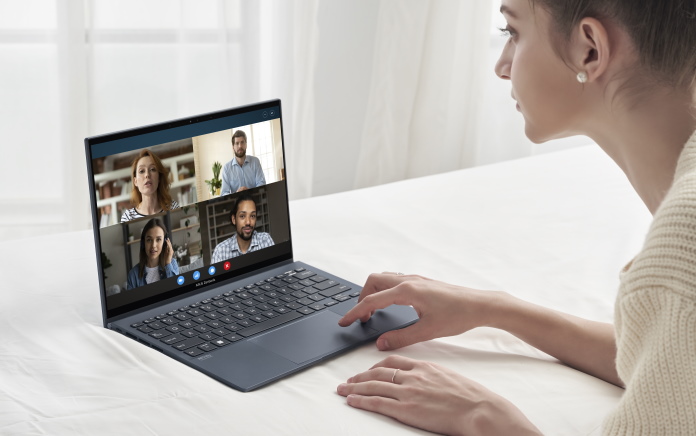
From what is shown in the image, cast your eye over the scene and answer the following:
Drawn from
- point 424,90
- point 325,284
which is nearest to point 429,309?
point 325,284

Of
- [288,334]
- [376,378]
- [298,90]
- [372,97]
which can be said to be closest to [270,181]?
[288,334]

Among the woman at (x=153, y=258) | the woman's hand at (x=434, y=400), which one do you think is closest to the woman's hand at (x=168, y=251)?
the woman at (x=153, y=258)

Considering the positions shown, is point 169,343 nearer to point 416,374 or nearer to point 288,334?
point 288,334

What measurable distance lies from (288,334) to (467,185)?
0.75m

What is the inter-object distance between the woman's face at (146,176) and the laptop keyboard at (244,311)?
17 centimetres

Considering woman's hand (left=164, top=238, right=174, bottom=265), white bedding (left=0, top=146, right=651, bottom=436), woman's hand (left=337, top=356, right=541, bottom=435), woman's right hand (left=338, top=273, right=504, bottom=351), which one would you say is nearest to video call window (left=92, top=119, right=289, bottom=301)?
woman's hand (left=164, top=238, right=174, bottom=265)

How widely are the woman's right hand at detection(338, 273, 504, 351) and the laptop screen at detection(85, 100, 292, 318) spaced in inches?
8.7

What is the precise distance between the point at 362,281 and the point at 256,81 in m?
1.11

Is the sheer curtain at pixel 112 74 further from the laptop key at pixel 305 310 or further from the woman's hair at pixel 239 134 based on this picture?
the laptop key at pixel 305 310

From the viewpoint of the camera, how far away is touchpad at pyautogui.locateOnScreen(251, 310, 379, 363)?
1061mm

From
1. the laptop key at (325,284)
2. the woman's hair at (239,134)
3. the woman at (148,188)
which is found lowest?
the laptop key at (325,284)

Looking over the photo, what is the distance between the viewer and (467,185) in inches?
68.7

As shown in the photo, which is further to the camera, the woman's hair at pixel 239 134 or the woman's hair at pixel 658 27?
the woman's hair at pixel 239 134

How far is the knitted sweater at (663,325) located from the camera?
76cm
